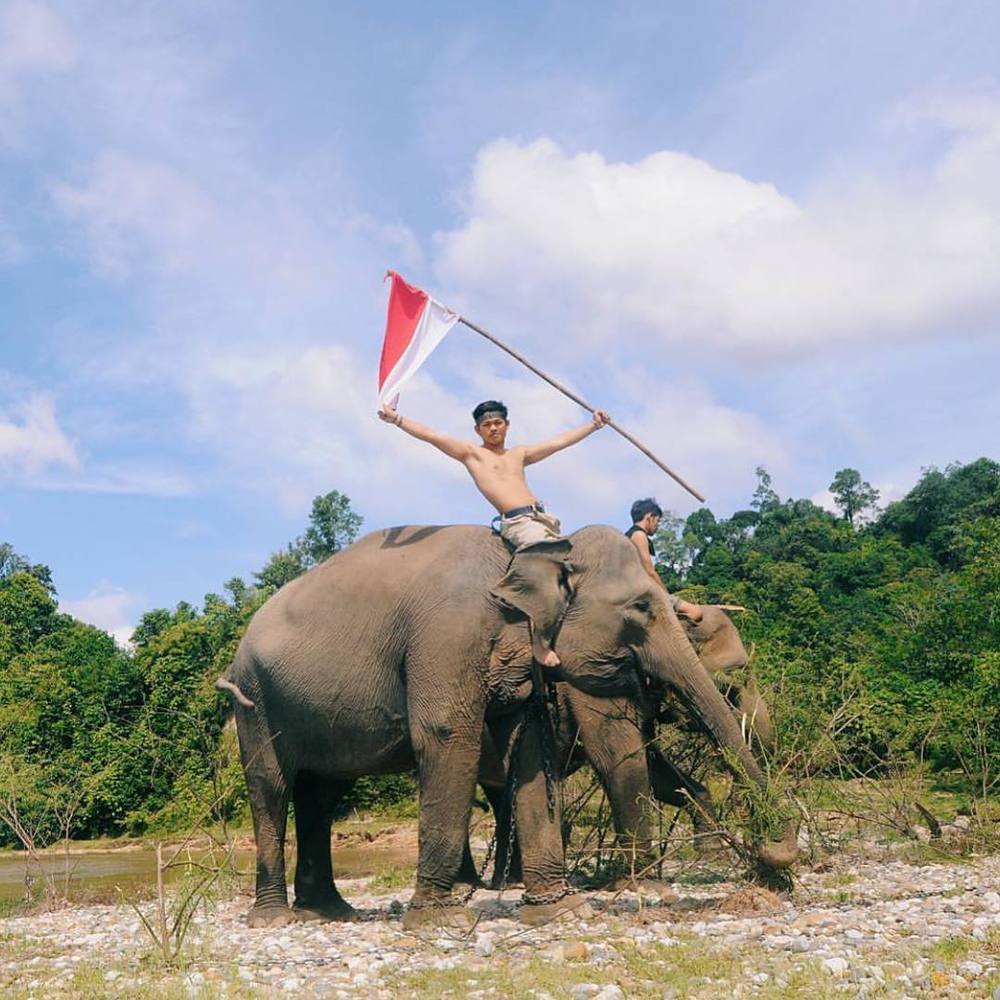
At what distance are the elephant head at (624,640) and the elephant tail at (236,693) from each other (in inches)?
122

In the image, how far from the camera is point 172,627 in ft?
147

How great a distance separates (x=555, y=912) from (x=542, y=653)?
6.80 ft

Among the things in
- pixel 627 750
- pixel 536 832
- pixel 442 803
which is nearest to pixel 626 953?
pixel 536 832

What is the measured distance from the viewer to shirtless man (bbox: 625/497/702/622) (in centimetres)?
1213

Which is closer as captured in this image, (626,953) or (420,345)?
(626,953)

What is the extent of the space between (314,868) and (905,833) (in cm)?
596

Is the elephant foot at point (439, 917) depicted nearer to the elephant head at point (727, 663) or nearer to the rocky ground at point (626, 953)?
the rocky ground at point (626, 953)

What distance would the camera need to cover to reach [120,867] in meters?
27.2

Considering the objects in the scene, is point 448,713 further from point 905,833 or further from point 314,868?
point 905,833

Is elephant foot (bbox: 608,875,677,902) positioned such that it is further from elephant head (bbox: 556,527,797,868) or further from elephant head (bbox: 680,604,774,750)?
elephant head (bbox: 680,604,774,750)

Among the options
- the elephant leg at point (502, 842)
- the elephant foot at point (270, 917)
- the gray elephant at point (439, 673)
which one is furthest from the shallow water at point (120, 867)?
the gray elephant at point (439, 673)

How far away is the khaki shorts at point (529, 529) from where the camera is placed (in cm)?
1021

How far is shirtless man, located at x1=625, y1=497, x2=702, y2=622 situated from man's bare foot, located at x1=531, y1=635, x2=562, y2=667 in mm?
2278

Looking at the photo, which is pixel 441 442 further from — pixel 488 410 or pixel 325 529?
pixel 325 529
